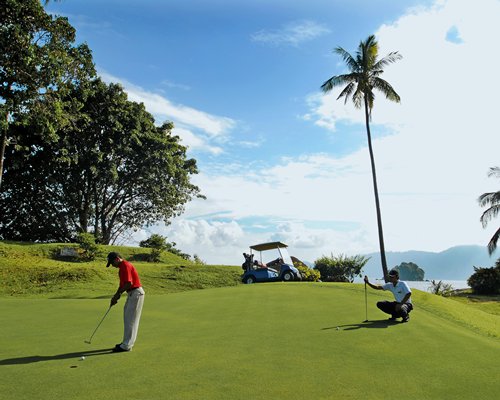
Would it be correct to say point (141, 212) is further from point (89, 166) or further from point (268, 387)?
point (268, 387)

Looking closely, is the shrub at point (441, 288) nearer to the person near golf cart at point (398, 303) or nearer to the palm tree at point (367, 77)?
the palm tree at point (367, 77)

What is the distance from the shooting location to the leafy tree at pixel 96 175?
39250 millimetres

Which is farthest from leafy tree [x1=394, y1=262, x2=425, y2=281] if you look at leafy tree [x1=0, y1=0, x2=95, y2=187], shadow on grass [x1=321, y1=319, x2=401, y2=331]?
shadow on grass [x1=321, y1=319, x2=401, y2=331]

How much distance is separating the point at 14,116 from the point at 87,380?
81.1ft

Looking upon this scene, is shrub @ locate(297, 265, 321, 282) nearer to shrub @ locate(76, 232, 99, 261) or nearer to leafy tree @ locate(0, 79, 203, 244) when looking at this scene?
shrub @ locate(76, 232, 99, 261)

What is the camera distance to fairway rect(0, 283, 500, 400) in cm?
641

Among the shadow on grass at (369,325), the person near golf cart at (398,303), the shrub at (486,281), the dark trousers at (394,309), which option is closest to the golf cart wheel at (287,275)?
the person near golf cart at (398,303)

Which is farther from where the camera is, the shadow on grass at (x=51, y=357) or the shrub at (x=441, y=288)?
the shrub at (x=441, y=288)

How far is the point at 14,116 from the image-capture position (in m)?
26.9

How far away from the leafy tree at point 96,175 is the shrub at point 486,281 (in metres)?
29.6

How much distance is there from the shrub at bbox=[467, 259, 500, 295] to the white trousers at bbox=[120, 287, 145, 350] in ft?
Result: 124

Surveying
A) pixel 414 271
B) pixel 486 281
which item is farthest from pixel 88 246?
pixel 414 271

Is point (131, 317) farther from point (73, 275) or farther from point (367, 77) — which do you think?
point (367, 77)

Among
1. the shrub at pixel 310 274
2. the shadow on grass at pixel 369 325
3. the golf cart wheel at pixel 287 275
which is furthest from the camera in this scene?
the shrub at pixel 310 274
